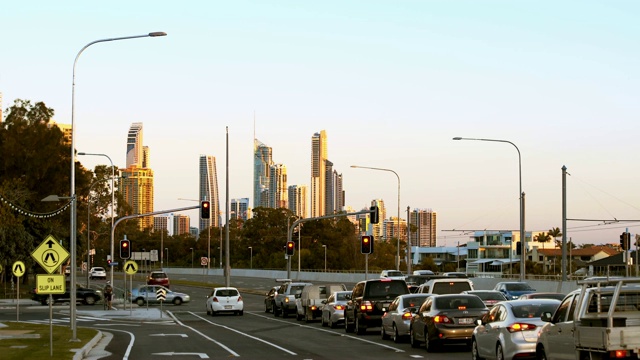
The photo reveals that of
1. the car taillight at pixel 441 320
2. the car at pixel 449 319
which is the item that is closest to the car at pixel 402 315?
the car at pixel 449 319

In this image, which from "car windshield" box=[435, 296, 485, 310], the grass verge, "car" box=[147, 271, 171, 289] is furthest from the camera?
"car" box=[147, 271, 171, 289]

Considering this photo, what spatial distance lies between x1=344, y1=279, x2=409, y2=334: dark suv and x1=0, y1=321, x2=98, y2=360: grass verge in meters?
8.84

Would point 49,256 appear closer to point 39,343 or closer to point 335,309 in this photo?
point 39,343

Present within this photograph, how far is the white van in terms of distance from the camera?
3784cm

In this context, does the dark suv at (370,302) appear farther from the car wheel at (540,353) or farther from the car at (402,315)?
the car wheel at (540,353)

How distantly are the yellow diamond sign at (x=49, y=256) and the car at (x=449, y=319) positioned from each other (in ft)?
31.3

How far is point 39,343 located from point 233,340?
19.7 ft

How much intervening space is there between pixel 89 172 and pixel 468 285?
6725 centimetres

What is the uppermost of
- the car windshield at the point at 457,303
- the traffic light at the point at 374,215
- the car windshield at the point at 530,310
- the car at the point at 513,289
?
the traffic light at the point at 374,215

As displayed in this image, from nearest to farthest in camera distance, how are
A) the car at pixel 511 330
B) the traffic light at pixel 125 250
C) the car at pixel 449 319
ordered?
the car at pixel 511 330 → the car at pixel 449 319 → the traffic light at pixel 125 250

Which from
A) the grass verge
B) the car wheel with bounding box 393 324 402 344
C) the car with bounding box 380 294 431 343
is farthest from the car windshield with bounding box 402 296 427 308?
the grass verge

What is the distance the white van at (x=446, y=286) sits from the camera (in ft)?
124

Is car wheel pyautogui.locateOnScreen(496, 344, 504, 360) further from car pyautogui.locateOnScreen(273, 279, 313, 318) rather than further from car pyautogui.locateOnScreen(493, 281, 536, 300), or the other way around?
car pyautogui.locateOnScreen(273, 279, 313, 318)

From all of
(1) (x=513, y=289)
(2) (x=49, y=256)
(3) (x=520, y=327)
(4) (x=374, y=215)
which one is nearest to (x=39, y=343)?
(2) (x=49, y=256)
